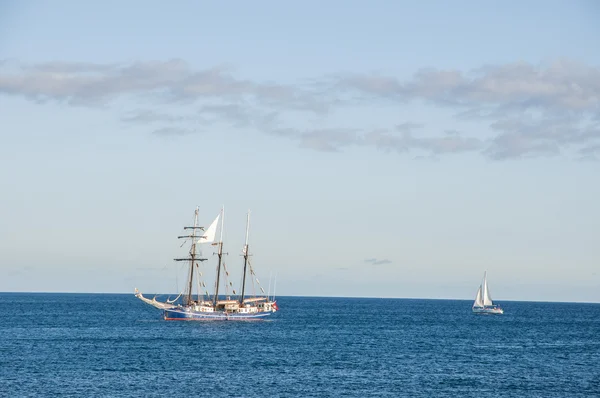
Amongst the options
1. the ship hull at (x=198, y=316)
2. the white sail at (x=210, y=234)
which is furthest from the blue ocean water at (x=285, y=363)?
the white sail at (x=210, y=234)

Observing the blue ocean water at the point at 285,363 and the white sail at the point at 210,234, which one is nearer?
the blue ocean water at the point at 285,363

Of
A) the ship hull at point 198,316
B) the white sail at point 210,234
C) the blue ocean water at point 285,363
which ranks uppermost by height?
the white sail at point 210,234

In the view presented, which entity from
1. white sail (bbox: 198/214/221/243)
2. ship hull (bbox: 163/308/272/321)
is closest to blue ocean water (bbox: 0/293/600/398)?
ship hull (bbox: 163/308/272/321)

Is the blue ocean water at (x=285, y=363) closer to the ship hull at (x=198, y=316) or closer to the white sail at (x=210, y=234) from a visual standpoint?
the ship hull at (x=198, y=316)

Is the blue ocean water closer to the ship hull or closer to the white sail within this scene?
the ship hull

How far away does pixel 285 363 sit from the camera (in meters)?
107

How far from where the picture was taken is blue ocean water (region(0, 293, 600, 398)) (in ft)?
282

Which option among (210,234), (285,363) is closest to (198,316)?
(210,234)

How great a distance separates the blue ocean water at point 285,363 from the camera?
8581 centimetres

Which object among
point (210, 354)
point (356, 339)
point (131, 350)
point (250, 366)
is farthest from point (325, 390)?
point (356, 339)

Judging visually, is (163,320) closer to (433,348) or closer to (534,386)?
(433,348)

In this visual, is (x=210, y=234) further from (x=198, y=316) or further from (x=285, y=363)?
(x=285, y=363)

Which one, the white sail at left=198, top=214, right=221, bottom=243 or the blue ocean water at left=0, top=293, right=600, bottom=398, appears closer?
the blue ocean water at left=0, top=293, right=600, bottom=398

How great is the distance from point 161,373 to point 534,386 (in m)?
40.6
